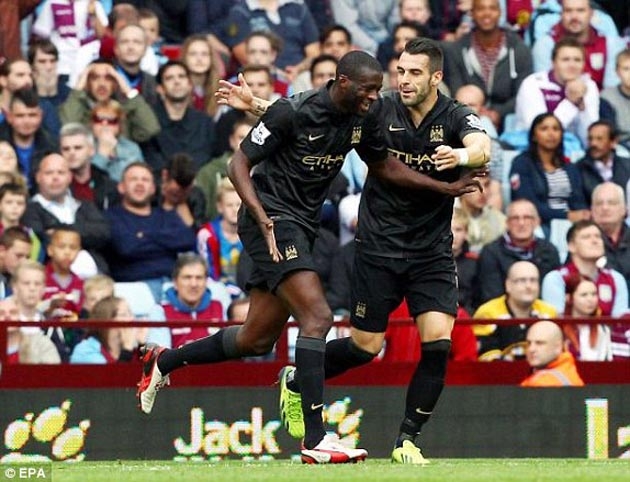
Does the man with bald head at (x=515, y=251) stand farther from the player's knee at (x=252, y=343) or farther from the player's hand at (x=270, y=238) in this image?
the player's hand at (x=270, y=238)

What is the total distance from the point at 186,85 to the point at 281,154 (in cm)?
606

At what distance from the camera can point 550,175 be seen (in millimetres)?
16344

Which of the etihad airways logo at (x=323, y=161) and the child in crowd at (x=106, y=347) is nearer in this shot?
the etihad airways logo at (x=323, y=161)

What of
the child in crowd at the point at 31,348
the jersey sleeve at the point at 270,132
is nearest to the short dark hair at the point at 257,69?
the child in crowd at the point at 31,348

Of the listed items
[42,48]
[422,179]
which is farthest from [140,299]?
[422,179]

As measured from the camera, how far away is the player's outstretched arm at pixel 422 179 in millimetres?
10719

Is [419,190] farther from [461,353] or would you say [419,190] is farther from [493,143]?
[493,143]

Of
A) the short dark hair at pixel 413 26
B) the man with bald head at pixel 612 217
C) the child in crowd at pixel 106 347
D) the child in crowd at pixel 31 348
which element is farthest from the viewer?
the short dark hair at pixel 413 26

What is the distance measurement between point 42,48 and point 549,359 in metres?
5.74

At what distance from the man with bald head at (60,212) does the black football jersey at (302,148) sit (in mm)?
4657

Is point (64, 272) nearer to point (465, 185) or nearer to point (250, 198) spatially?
point (250, 198)

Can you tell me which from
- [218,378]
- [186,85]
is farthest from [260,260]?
[186,85]

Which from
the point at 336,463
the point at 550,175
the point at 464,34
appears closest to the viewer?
the point at 336,463

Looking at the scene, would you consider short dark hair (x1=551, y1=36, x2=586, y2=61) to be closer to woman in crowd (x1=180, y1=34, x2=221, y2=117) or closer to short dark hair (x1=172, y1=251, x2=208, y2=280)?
woman in crowd (x1=180, y1=34, x2=221, y2=117)
